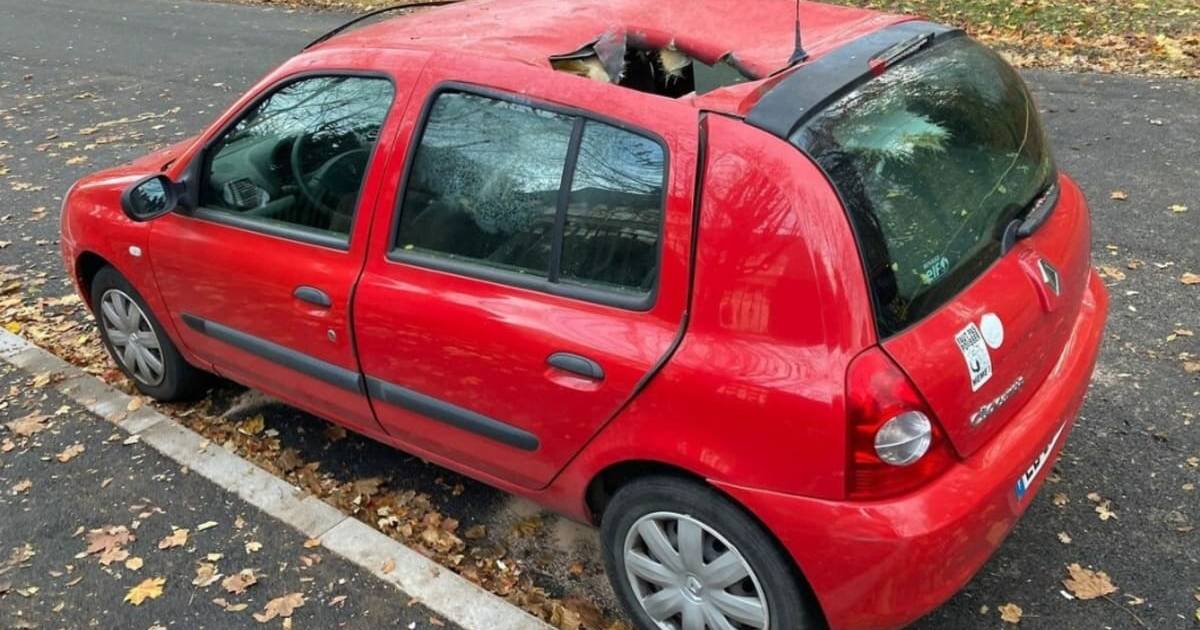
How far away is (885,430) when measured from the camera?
2238 mm

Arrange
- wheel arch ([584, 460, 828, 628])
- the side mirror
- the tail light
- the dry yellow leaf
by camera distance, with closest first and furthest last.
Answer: the tail light < wheel arch ([584, 460, 828, 628]) < the dry yellow leaf < the side mirror

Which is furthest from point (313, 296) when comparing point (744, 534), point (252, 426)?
point (744, 534)

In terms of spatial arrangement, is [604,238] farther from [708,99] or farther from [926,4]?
[926,4]

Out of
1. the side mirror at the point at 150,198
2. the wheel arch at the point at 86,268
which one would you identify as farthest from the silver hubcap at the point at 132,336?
the side mirror at the point at 150,198

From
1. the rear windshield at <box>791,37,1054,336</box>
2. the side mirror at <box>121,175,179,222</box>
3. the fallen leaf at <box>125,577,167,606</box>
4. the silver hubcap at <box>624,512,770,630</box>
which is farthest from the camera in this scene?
the side mirror at <box>121,175,179,222</box>

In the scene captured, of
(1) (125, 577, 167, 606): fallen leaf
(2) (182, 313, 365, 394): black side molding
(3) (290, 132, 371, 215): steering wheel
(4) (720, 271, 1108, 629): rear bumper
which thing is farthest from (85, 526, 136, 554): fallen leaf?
(4) (720, 271, 1108, 629): rear bumper

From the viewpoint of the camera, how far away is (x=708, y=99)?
8.35ft

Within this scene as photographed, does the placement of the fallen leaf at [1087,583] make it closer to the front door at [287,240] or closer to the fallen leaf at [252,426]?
the front door at [287,240]

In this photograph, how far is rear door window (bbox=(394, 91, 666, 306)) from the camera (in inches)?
101

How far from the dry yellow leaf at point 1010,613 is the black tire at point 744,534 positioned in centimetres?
72

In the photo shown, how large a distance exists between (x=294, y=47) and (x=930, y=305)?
1040 cm

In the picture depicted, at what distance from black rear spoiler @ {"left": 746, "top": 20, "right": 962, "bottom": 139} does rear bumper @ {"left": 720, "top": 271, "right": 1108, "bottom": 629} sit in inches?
37.0

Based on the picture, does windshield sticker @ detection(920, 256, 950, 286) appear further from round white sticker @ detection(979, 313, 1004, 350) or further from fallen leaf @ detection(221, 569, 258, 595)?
fallen leaf @ detection(221, 569, 258, 595)

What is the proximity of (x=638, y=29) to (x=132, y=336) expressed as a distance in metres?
2.77
